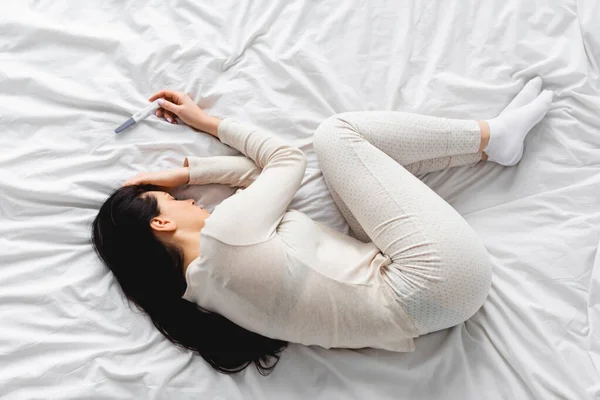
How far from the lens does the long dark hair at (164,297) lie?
1.07m

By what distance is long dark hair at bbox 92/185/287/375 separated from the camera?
1.07 metres

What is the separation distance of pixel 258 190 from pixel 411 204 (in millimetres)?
299

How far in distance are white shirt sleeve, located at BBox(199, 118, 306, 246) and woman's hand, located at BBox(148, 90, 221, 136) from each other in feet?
0.11

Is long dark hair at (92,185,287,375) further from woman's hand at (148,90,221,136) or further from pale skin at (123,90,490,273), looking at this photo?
woman's hand at (148,90,221,136)

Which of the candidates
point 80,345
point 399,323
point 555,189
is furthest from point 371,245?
point 80,345

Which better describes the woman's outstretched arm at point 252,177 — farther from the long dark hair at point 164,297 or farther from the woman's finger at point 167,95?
the long dark hair at point 164,297

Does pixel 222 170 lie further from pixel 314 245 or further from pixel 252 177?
pixel 314 245

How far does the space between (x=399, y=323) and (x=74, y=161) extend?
0.76 m

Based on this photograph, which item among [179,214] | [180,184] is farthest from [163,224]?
[180,184]

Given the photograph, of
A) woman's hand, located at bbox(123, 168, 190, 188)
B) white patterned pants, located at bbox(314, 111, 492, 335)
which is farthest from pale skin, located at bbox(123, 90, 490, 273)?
white patterned pants, located at bbox(314, 111, 492, 335)

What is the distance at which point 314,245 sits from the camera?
1077 mm

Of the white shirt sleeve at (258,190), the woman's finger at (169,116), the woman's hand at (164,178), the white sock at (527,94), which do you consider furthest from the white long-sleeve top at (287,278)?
the white sock at (527,94)

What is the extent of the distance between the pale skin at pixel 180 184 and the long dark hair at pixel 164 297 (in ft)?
0.08

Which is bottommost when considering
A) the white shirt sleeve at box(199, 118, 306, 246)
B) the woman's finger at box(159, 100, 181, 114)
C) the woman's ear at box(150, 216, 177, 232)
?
the woman's ear at box(150, 216, 177, 232)
